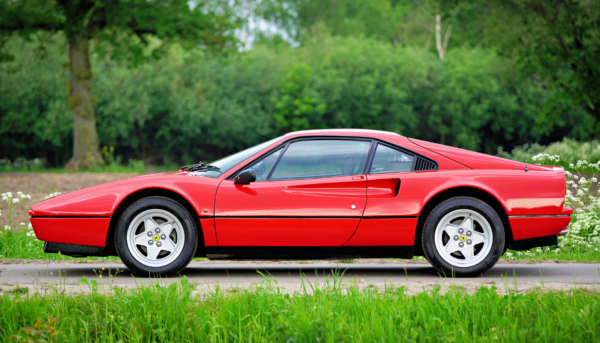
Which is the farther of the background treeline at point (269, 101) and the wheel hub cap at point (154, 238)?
the background treeline at point (269, 101)

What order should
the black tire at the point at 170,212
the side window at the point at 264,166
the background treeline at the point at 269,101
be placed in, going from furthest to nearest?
the background treeline at the point at 269,101
the side window at the point at 264,166
the black tire at the point at 170,212

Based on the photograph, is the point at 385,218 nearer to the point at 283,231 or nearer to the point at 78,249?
the point at 283,231

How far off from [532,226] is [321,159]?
6.85 ft

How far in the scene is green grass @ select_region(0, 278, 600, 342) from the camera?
12.2 ft

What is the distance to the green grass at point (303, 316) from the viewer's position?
3709 millimetres

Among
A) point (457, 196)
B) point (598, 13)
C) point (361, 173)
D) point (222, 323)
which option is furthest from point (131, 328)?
point (598, 13)

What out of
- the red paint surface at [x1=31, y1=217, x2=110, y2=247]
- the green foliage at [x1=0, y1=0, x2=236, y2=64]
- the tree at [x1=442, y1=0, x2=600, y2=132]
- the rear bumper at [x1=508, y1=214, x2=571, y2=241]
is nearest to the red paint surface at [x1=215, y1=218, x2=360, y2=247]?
the red paint surface at [x1=31, y1=217, x2=110, y2=247]

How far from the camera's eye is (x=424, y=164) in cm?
566

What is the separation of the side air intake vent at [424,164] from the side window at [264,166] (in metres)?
1.36

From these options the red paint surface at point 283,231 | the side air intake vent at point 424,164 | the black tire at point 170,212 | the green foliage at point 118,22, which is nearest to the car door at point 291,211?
the red paint surface at point 283,231

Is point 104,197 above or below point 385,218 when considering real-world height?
above

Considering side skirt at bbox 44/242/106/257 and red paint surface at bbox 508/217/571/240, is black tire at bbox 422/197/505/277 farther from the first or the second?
side skirt at bbox 44/242/106/257

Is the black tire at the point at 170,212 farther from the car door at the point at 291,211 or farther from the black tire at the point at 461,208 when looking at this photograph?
the black tire at the point at 461,208

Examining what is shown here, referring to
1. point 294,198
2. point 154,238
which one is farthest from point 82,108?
point 294,198
